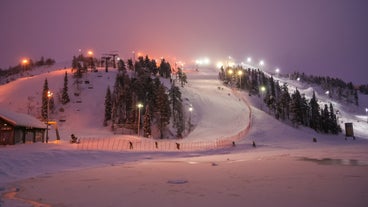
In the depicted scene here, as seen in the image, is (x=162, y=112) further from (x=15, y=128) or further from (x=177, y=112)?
(x=15, y=128)

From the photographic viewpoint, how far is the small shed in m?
39.9

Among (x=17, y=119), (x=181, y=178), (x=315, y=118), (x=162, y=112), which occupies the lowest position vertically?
(x=181, y=178)

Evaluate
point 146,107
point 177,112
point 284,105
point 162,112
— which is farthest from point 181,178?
point 284,105

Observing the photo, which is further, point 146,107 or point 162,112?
point 162,112

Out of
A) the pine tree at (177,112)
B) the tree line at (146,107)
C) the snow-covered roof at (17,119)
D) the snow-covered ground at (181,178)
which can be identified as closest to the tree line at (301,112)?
the pine tree at (177,112)

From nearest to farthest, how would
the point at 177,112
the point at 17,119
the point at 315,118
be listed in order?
the point at 17,119
the point at 177,112
the point at 315,118

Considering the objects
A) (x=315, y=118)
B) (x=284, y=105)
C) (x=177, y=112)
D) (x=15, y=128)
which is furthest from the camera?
(x=284, y=105)

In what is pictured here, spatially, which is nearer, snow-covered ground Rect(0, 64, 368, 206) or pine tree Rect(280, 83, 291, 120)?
snow-covered ground Rect(0, 64, 368, 206)

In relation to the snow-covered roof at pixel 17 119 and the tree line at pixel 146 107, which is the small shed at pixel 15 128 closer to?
the snow-covered roof at pixel 17 119

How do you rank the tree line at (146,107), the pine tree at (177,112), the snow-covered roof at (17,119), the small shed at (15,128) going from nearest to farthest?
the snow-covered roof at (17,119), the small shed at (15,128), the tree line at (146,107), the pine tree at (177,112)

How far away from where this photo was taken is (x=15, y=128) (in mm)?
40719

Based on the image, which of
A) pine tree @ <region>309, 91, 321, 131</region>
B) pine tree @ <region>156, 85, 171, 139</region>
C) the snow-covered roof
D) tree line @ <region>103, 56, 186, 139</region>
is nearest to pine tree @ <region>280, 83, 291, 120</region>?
pine tree @ <region>309, 91, 321, 131</region>

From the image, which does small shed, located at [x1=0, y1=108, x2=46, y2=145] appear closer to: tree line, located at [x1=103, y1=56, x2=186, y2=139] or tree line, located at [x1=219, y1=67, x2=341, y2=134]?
tree line, located at [x1=103, y1=56, x2=186, y2=139]

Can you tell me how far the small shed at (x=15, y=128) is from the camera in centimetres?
3992
